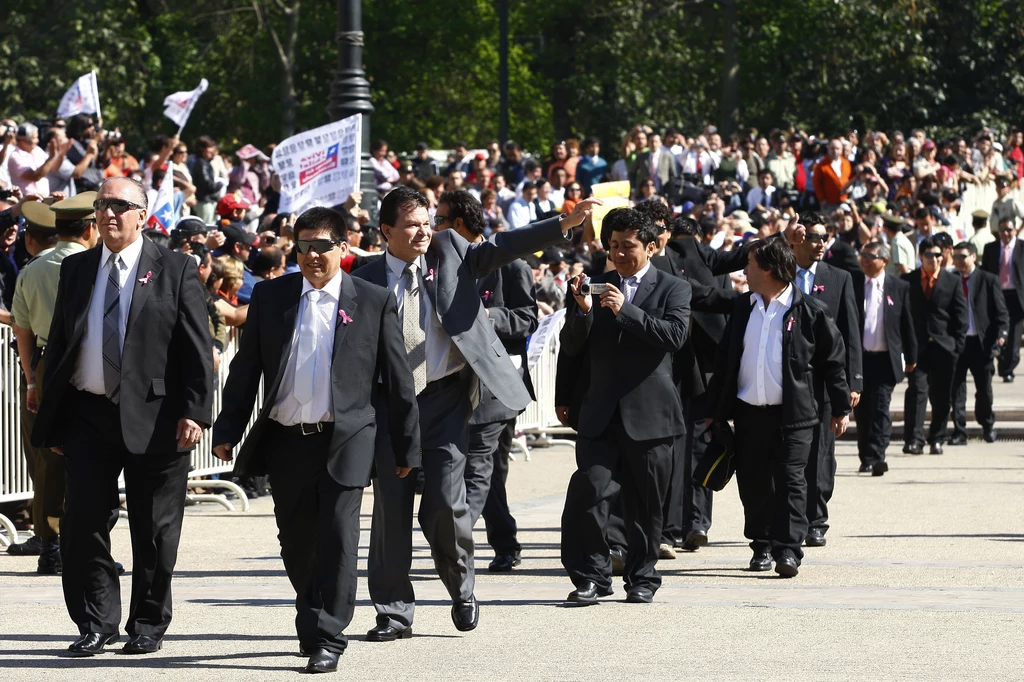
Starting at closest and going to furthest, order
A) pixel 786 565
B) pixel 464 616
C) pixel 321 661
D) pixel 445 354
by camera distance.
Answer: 1. pixel 321 661
2. pixel 464 616
3. pixel 445 354
4. pixel 786 565

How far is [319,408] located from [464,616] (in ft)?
4.36

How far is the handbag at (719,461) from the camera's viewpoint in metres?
9.70

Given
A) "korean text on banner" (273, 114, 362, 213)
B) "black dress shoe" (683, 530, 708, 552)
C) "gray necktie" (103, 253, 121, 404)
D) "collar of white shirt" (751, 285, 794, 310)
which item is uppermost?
"korean text on banner" (273, 114, 362, 213)

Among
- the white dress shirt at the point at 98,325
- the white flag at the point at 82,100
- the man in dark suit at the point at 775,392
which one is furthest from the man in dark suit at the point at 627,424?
the white flag at the point at 82,100

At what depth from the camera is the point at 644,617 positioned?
826 cm

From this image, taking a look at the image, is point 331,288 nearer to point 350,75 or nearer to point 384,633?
point 384,633

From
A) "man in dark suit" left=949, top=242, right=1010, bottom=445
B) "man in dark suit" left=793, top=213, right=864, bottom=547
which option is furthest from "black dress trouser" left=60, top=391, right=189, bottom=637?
"man in dark suit" left=949, top=242, right=1010, bottom=445

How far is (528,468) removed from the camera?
51.2 ft

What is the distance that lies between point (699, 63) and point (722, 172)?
80.9 feet

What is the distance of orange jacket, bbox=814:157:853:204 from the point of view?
26.0m

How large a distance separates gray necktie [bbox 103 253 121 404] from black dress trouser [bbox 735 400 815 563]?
12.0ft

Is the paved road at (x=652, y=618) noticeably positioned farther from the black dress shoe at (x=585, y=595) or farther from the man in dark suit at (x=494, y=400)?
the man in dark suit at (x=494, y=400)

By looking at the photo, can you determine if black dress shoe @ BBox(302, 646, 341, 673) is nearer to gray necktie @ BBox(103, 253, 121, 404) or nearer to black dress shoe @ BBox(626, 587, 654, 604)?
gray necktie @ BBox(103, 253, 121, 404)

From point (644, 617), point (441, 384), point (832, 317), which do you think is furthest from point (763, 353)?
point (441, 384)
